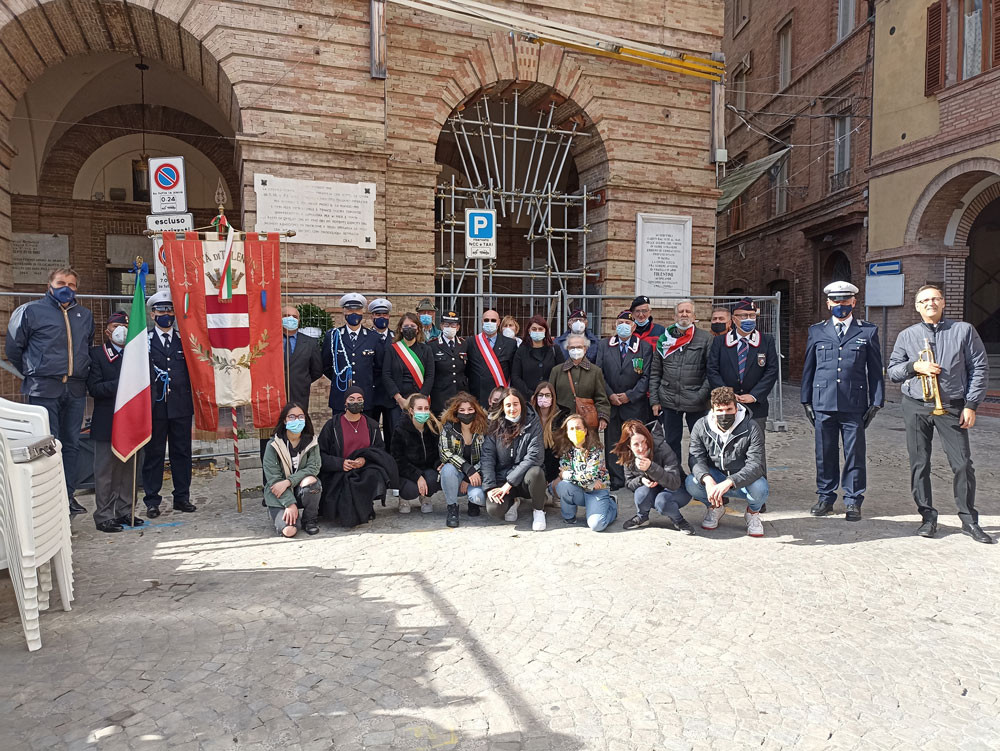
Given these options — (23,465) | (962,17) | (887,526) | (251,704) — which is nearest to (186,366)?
(23,465)

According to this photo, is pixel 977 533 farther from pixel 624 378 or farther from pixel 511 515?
pixel 511 515

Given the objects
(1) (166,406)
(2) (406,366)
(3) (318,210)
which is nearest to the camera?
(1) (166,406)

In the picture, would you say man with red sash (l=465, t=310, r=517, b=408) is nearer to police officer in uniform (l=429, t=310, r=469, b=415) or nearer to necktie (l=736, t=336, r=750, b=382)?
police officer in uniform (l=429, t=310, r=469, b=415)

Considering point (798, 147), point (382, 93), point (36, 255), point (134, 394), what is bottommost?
point (134, 394)

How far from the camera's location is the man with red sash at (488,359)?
25.3 ft

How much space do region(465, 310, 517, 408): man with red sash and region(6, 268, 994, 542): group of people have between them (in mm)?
198

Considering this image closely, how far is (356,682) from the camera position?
3.44 metres

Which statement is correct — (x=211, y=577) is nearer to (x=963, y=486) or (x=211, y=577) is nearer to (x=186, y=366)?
(x=186, y=366)

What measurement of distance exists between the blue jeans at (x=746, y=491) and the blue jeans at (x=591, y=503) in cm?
70

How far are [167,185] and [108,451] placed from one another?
10.7ft

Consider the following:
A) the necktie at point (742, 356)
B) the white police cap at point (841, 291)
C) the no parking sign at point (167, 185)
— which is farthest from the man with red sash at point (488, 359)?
the no parking sign at point (167, 185)

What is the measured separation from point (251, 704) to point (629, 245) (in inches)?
446

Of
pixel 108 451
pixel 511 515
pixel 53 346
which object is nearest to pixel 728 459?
pixel 511 515

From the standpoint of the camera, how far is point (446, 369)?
7.63 metres
